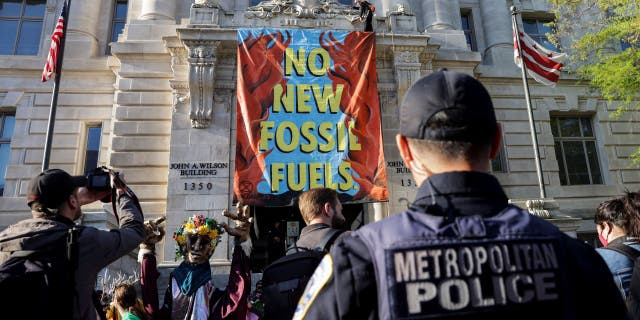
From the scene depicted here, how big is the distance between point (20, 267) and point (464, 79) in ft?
8.22

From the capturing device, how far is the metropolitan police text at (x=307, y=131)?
37.9ft

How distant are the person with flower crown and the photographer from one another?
1349mm

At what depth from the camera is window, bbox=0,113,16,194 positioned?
14.5 metres

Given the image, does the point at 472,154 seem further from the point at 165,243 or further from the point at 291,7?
the point at 291,7

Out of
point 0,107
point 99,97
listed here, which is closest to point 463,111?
point 99,97

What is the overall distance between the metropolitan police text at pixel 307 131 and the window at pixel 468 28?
8589 millimetres

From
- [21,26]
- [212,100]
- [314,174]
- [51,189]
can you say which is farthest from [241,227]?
[21,26]

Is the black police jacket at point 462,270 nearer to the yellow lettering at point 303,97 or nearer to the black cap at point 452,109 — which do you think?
the black cap at point 452,109

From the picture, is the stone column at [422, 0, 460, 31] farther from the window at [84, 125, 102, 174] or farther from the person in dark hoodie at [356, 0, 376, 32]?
the window at [84, 125, 102, 174]

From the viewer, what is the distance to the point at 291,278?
309 cm

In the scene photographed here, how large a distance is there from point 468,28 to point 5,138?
1851 cm

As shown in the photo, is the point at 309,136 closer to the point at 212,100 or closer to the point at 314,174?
the point at 314,174

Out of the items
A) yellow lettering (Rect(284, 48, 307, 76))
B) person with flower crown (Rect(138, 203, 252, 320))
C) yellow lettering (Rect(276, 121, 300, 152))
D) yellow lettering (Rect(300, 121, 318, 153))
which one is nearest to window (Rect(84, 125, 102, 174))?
yellow lettering (Rect(276, 121, 300, 152))

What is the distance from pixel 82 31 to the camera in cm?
1562
